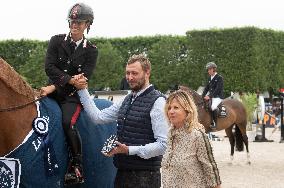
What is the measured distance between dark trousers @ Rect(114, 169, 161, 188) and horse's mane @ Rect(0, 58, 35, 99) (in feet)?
3.68

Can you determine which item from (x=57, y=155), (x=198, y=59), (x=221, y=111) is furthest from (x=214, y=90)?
(x=198, y=59)

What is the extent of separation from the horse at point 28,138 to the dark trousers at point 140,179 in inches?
27.4

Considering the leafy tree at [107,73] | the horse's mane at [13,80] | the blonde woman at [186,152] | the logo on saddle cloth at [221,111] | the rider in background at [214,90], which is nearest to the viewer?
the blonde woman at [186,152]

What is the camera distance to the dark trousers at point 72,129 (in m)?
5.15

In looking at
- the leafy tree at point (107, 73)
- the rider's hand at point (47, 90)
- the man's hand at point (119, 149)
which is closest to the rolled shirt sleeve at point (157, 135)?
the man's hand at point (119, 149)

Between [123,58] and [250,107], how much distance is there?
71.2 feet

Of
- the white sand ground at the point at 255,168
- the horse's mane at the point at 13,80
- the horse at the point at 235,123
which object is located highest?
the horse's mane at the point at 13,80

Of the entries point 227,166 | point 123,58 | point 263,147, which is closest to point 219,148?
point 263,147

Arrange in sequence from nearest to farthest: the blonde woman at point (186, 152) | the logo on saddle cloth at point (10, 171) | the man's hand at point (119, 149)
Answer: the blonde woman at point (186, 152) < the man's hand at point (119, 149) < the logo on saddle cloth at point (10, 171)

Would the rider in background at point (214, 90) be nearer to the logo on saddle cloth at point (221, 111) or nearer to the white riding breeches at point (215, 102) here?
the white riding breeches at point (215, 102)

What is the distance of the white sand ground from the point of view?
11203mm

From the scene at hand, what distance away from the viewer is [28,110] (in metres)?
4.96

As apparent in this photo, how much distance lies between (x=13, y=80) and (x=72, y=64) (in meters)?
0.68

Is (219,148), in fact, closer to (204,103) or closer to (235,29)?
(204,103)
